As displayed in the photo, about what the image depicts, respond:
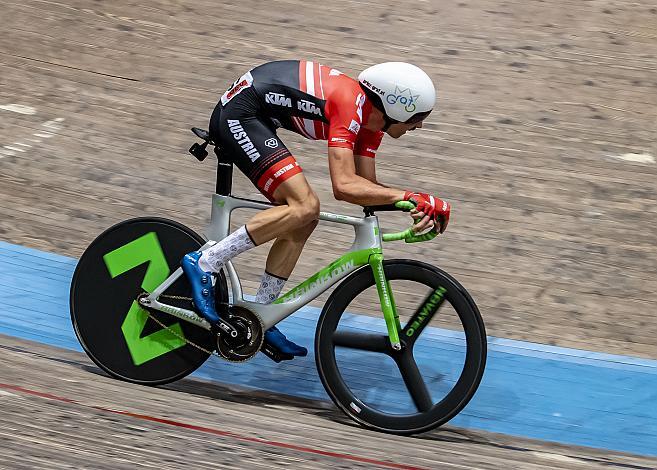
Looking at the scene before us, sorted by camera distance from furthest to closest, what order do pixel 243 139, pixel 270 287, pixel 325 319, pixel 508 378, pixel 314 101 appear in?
pixel 508 378, pixel 270 287, pixel 325 319, pixel 243 139, pixel 314 101

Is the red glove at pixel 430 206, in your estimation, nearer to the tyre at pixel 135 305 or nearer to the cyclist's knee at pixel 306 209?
the cyclist's knee at pixel 306 209

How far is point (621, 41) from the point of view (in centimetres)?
765

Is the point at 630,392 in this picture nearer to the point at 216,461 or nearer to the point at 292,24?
the point at 216,461

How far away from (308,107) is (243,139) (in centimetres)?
29

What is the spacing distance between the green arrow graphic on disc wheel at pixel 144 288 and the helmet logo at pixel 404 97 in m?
1.21

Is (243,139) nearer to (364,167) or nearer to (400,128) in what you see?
(364,167)

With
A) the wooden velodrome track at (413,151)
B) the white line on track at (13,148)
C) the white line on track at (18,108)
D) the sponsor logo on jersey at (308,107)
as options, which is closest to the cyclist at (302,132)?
the sponsor logo on jersey at (308,107)

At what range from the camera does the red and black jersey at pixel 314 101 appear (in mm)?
4121

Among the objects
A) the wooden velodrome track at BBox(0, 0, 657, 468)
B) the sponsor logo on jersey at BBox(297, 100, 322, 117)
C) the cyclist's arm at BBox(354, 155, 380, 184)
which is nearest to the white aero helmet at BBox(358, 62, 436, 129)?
the sponsor logo on jersey at BBox(297, 100, 322, 117)

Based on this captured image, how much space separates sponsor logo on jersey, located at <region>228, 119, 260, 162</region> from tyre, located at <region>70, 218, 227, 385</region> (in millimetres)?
478

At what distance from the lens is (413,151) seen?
6723 millimetres

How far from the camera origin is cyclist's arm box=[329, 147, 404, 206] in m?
4.09

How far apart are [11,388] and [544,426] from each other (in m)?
2.22

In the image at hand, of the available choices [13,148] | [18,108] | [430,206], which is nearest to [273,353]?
[430,206]
